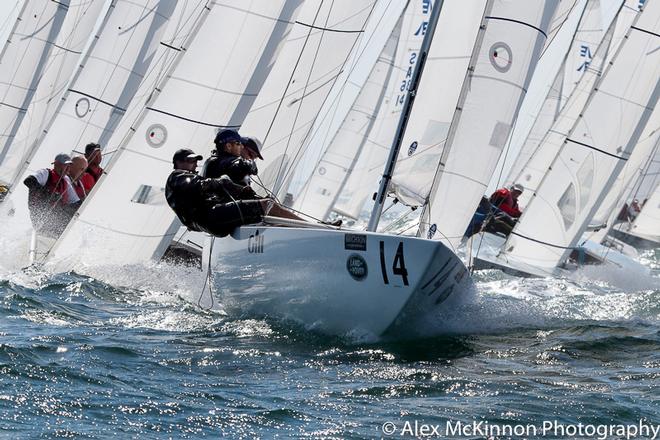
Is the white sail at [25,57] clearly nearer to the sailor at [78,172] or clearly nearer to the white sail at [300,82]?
the sailor at [78,172]

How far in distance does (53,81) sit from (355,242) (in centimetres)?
1180

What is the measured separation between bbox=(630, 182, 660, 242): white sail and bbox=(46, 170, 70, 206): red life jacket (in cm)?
1819

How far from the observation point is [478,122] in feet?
29.7

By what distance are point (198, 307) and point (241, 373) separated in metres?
2.69

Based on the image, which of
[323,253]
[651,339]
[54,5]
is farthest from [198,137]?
[54,5]

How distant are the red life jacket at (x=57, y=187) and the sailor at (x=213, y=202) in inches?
147

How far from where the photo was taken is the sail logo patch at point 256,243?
25.5 ft

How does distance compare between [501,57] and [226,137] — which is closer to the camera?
[226,137]

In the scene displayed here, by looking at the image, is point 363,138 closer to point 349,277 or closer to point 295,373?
point 349,277

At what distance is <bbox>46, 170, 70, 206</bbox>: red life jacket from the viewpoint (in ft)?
38.4

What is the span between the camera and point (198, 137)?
1051 centimetres

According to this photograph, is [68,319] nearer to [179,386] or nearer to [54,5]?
[179,386]

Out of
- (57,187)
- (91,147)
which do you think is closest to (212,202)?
(57,187)

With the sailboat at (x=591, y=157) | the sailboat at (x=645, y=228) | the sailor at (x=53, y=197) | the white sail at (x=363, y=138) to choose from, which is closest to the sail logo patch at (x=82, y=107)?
the sailor at (x=53, y=197)
